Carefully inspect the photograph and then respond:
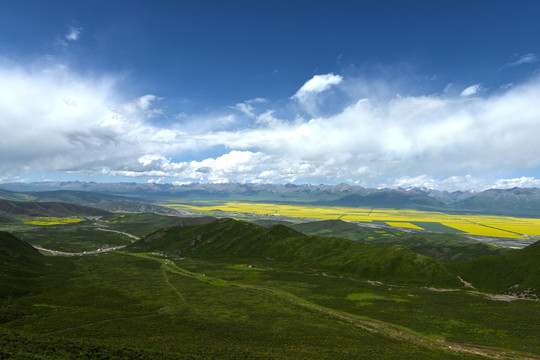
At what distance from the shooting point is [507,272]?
354 feet

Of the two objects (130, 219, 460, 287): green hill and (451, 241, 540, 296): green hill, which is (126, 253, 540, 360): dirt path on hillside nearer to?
(130, 219, 460, 287): green hill

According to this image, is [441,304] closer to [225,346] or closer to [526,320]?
[526,320]

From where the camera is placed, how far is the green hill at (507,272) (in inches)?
3885

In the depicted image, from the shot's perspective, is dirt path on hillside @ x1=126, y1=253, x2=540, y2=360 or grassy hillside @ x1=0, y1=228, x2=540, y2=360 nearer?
grassy hillside @ x1=0, y1=228, x2=540, y2=360

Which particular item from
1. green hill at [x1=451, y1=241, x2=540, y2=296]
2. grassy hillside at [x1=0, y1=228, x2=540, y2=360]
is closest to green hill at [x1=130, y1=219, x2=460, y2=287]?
green hill at [x1=451, y1=241, x2=540, y2=296]

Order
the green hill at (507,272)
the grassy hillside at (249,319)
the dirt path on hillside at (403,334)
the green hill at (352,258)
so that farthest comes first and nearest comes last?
the green hill at (352,258), the green hill at (507,272), the dirt path on hillside at (403,334), the grassy hillside at (249,319)

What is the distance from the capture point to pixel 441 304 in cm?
8694

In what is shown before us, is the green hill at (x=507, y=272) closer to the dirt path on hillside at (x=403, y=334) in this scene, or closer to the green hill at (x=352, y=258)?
the green hill at (x=352, y=258)

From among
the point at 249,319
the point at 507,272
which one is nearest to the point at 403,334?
the point at 249,319

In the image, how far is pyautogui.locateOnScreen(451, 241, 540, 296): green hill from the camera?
9869cm

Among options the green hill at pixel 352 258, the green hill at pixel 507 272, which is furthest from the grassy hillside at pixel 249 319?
the green hill at pixel 507 272

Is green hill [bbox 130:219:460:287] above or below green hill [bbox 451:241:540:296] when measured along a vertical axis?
below

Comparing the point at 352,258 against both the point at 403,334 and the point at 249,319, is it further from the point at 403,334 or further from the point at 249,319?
the point at 249,319

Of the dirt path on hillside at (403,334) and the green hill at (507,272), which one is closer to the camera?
the dirt path on hillside at (403,334)
